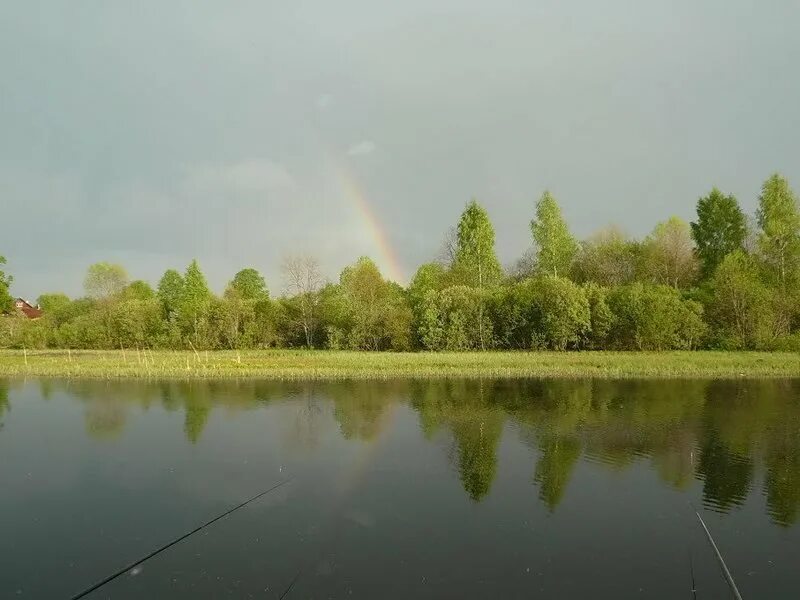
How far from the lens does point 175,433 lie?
19297 mm

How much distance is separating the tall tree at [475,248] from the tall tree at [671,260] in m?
14.2

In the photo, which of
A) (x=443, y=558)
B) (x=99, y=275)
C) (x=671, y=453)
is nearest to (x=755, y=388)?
(x=671, y=453)

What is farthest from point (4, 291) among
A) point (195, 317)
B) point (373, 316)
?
point (373, 316)

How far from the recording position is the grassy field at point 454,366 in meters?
32.7

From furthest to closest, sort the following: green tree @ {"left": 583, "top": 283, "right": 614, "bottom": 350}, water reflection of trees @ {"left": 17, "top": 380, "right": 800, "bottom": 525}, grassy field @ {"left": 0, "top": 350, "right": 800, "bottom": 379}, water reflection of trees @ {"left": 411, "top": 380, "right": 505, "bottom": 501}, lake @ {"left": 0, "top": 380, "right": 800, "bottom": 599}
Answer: green tree @ {"left": 583, "top": 283, "right": 614, "bottom": 350} < grassy field @ {"left": 0, "top": 350, "right": 800, "bottom": 379} < water reflection of trees @ {"left": 411, "top": 380, "right": 505, "bottom": 501} < water reflection of trees @ {"left": 17, "top": 380, "right": 800, "bottom": 525} < lake @ {"left": 0, "top": 380, "right": 800, "bottom": 599}

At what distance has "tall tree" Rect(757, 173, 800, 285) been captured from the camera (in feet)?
149

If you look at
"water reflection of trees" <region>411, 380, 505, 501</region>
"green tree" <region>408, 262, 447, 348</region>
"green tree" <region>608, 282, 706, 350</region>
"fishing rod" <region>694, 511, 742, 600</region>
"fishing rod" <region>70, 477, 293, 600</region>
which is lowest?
"fishing rod" <region>694, 511, 742, 600</region>

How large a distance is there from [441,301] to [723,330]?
20289 millimetres

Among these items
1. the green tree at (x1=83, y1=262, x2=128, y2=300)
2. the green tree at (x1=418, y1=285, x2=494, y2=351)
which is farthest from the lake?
the green tree at (x1=83, y1=262, x2=128, y2=300)

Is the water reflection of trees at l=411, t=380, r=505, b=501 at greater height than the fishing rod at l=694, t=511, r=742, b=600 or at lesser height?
greater

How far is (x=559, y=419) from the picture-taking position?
2097 centimetres

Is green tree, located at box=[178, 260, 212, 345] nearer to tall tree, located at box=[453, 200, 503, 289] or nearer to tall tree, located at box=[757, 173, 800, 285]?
tall tree, located at box=[453, 200, 503, 289]

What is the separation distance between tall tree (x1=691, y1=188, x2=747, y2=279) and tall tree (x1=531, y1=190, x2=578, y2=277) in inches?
443

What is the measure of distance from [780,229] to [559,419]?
35754mm
